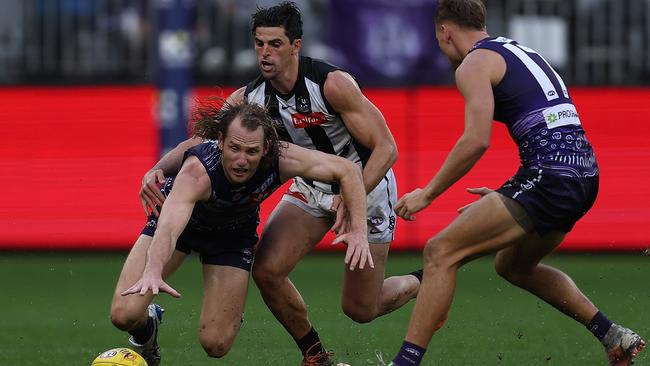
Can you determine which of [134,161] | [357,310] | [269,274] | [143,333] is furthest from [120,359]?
[134,161]

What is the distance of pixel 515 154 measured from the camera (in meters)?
14.7

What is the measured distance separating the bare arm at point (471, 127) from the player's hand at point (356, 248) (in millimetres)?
420

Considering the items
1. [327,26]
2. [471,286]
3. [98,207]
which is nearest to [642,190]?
[471,286]

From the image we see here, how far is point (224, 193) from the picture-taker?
767cm

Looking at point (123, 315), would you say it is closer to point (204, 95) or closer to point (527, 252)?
point (527, 252)

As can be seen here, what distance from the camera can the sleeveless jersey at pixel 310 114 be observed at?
27.2 ft

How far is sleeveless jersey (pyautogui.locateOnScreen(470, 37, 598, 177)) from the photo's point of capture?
740cm

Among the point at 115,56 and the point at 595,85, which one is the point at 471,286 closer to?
the point at 595,85

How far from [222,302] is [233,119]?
1.13 m

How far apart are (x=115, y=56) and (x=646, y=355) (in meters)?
9.03

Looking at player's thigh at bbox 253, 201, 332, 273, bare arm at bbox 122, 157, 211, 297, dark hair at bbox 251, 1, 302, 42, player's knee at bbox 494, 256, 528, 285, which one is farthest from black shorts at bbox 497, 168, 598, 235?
dark hair at bbox 251, 1, 302, 42

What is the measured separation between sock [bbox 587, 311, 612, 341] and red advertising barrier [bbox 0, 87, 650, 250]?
6533mm

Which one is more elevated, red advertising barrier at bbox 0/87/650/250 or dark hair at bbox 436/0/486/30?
dark hair at bbox 436/0/486/30

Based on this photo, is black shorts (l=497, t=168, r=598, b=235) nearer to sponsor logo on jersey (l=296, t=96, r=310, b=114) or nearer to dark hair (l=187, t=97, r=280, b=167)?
dark hair (l=187, t=97, r=280, b=167)
